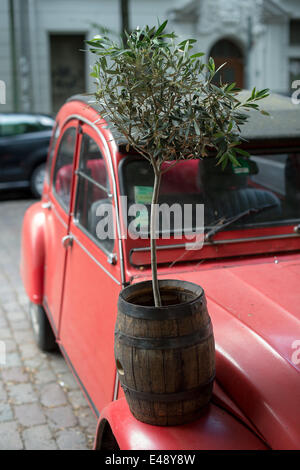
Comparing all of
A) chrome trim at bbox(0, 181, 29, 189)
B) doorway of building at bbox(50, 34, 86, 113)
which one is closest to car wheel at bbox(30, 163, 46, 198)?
chrome trim at bbox(0, 181, 29, 189)

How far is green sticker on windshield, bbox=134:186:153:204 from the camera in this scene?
293 cm

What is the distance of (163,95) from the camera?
1904 mm

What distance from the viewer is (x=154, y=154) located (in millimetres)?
1941

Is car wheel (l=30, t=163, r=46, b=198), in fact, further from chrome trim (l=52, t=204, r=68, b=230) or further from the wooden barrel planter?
the wooden barrel planter

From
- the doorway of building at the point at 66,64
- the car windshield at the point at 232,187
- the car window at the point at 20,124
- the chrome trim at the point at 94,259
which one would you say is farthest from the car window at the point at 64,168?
the doorway of building at the point at 66,64

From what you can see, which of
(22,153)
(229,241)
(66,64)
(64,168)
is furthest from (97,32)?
(229,241)

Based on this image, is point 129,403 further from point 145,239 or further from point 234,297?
point 145,239

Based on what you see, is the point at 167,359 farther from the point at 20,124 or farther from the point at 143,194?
the point at 20,124

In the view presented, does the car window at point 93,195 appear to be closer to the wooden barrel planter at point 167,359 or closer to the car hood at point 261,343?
the car hood at point 261,343

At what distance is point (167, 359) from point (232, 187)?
1.51 meters

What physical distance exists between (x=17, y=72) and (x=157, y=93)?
1879 centimetres

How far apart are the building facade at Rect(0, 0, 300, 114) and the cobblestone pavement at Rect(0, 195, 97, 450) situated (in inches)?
604
